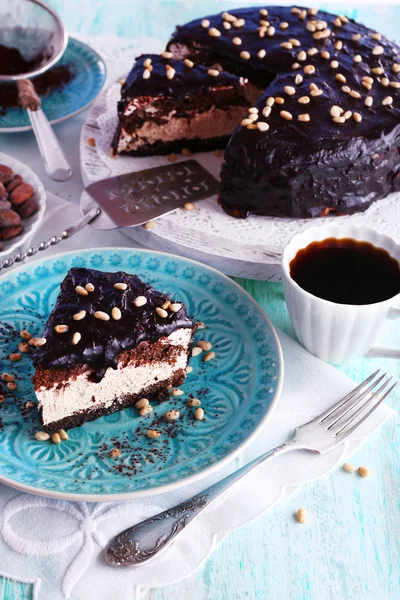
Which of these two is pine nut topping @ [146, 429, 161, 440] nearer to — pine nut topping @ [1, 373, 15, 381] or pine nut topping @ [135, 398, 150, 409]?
pine nut topping @ [135, 398, 150, 409]

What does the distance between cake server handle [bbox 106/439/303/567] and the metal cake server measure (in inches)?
49.0

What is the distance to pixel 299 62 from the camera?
343cm

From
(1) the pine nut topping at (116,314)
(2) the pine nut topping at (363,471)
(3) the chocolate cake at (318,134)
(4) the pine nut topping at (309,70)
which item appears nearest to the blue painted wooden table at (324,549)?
(2) the pine nut topping at (363,471)

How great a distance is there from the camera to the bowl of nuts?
2.88 metres

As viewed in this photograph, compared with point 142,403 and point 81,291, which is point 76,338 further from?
point 142,403

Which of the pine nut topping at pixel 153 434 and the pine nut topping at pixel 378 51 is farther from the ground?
the pine nut topping at pixel 378 51

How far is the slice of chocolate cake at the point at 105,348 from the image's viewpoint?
7.27 ft

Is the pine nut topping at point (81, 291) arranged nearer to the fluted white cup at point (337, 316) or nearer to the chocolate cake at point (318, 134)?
the fluted white cup at point (337, 316)

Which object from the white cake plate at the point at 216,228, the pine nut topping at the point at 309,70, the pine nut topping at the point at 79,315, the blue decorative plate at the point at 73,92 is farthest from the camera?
the blue decorative plate at the point at 73,92

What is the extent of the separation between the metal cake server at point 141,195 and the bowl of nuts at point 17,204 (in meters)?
0.07

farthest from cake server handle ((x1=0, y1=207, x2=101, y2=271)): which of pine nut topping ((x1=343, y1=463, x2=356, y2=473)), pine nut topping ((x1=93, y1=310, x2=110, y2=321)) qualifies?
pine nut topping ((x1=343, y1=463, x2=356, y2=473))

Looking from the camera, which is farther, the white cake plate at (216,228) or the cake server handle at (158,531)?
the white cake plate at (216,228)

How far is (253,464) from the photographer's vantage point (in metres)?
2.10

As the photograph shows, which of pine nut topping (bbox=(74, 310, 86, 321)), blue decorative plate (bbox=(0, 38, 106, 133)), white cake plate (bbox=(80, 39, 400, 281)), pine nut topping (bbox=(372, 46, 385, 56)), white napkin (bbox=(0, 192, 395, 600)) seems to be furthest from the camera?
blue decorative plate (bbox=(0, 38, 106, 133))
